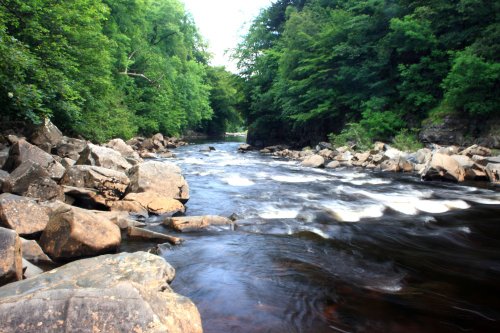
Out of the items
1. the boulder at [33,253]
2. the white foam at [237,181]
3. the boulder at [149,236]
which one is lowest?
the white foam at [237,181]

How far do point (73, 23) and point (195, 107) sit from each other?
26.0m

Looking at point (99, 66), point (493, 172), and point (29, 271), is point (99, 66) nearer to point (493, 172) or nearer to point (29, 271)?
point (29, 271)

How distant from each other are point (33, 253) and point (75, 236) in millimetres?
493

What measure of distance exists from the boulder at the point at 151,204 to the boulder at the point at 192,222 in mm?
882

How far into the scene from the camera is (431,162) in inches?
447

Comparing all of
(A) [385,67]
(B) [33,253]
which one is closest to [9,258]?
(B) [33,253]

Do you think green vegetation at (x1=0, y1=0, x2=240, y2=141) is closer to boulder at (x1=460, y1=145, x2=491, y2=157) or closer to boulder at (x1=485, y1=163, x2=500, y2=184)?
boulder at (x1=485, y1=163, x2=500, y2=184)

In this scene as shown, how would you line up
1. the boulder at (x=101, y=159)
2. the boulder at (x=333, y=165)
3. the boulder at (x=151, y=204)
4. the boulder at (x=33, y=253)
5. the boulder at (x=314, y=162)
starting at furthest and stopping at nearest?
the boulder at (x=314, y=162)
the boulder at (x=333, y=165)
the boulder at (x=101, y=159)
the boulder at (x=151, y=204)
the boulder at (x=33, y=253)

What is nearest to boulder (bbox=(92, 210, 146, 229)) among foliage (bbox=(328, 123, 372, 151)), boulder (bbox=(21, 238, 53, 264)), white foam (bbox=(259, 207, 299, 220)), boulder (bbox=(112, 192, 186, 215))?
boulder (bbox=(112, 192, 186, 215))

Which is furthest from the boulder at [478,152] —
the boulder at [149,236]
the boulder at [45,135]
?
the boulder at [45,135]

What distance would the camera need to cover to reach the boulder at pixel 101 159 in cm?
877

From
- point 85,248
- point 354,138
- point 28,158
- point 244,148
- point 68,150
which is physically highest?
point 354,138

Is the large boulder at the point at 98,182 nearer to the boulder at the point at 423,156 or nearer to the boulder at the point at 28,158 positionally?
the boulder at the point at 28,158

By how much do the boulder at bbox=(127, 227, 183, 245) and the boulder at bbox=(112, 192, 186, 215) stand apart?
4.69 feet
